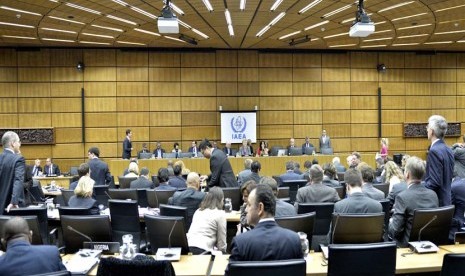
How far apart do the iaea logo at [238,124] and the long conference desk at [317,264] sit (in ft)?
40.5

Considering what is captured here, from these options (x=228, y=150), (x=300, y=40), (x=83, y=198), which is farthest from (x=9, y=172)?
(x=300, y=40)

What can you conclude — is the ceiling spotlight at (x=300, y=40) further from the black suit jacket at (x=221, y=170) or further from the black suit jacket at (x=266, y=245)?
the black suit jacket at (x=266, y=245)

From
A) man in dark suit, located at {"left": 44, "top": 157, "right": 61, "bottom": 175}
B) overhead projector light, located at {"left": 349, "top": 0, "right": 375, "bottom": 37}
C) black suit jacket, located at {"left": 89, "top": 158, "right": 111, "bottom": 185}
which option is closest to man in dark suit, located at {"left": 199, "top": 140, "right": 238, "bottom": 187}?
black suit jacket, located at {"left": 89, "top": 158, "right": 111, "bottom": 185}

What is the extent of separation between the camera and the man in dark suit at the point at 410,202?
156 inches

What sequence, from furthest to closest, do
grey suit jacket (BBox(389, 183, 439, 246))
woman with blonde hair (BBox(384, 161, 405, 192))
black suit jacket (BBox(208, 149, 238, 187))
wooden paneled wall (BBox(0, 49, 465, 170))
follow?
wooden paneled wall (BBox(0, 49, 465, 170)), black suit jacket (BBox(208, 149, 238, 187)), woman with blonde hair (BBox(384, 161, 405, 192)), grey suit jacket (BBox(389, 183, 439, 246))

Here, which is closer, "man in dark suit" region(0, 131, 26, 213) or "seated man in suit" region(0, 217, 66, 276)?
"seated man in suit" region(0, 217, 66, 276)

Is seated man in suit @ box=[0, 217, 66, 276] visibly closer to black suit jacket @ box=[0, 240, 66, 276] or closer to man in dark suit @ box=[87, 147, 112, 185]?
black suit jacket @ box=[0, 240, 66, 276]

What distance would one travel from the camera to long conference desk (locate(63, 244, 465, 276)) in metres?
3.18

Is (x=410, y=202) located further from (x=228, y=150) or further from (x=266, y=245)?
(x=228, y=150)

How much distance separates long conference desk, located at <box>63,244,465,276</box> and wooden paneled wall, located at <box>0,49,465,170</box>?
12360 millimetres

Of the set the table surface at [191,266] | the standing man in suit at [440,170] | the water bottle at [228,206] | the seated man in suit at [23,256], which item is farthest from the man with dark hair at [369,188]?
the seated man in suit at [23,256]

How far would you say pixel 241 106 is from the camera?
16.3 m

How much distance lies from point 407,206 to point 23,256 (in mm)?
3123

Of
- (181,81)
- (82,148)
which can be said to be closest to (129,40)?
(181,81)
